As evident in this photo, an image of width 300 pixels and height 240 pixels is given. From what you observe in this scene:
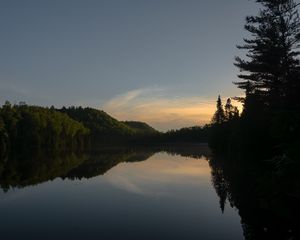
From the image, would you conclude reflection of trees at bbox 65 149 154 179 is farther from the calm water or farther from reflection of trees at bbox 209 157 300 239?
reflection of trees at bbox 209 157 300 239

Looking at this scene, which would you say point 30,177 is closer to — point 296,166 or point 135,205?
point 135,205

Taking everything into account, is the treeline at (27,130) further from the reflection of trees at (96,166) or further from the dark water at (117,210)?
the dark water at (117,210)

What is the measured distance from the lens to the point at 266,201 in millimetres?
10641

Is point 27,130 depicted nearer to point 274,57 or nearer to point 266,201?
point 274,57

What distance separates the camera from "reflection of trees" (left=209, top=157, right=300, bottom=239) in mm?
10062

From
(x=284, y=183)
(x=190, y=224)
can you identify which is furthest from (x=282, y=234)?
(x=284, y=183)

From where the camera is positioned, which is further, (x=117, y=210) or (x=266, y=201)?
(x=117, y=210)

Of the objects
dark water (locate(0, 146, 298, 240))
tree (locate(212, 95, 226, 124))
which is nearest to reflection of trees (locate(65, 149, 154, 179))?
dark water (locate(0, 146, 298, 240))

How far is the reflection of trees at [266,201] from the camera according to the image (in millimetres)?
10062

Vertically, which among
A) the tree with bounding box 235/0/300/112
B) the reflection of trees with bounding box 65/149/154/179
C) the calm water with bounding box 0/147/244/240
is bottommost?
the calm water with bounding box 0/147/244/240

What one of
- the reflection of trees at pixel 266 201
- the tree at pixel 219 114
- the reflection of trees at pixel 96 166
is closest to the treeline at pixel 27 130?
the reflection of trees at pixel 96 166

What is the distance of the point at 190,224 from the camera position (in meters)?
22.6

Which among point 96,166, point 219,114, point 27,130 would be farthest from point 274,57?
point 27,130

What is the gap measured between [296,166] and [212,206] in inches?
764
